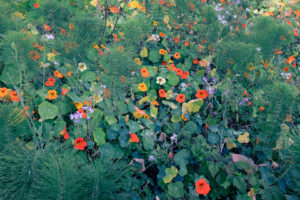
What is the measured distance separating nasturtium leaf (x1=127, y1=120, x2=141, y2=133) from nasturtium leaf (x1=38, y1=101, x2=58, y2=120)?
449 mm

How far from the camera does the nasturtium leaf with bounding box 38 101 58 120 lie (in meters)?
1.47

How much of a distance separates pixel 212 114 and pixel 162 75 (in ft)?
1.60

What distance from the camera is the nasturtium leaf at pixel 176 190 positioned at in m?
1.33

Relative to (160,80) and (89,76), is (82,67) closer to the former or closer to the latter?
(89,76)

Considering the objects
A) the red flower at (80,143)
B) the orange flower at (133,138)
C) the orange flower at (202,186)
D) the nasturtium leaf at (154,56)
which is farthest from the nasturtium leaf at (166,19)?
the orange flower at (202,186)

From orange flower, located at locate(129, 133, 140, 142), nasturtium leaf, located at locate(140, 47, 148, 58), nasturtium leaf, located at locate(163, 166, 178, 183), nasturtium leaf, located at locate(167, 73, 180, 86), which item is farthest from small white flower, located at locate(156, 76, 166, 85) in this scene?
nasturtium leaf, located at locate(163, 166, 178, 183)

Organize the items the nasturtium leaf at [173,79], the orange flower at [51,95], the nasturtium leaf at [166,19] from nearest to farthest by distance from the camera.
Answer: the orange flower at [51,95]
the nasturtium leaf at [173,79]
the nasturtium leaf at [166,19]

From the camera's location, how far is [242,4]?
12.0 feet

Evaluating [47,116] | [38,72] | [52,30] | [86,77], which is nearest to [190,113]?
[86,77]

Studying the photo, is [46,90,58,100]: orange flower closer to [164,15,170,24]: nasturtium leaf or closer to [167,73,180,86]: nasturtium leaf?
[167,73,180,86]: nasturtium leaf

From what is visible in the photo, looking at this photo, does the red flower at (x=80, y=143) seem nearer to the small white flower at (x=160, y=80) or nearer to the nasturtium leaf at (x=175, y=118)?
the nasturtium leaf at (x=175, y=118)

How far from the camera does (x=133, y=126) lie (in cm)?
153

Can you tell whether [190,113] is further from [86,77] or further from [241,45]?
[86,77]

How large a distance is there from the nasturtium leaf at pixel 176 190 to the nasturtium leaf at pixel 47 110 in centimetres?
79
